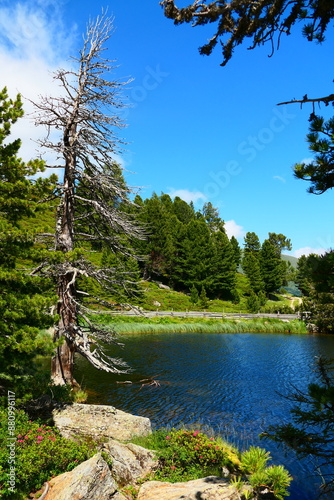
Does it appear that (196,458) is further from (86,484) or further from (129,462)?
Result: (86,484)

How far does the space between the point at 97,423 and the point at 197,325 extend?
2952 centimetres

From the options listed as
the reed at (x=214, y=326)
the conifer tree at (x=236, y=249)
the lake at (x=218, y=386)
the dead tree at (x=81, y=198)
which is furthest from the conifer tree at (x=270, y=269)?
the dead tree at (x=81, y=198)

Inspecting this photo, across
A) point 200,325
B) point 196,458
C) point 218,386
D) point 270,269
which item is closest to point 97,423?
point 196,458

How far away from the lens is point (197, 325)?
124 feet

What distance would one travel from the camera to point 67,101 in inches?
458

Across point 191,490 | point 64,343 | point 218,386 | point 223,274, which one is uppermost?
point 223,274

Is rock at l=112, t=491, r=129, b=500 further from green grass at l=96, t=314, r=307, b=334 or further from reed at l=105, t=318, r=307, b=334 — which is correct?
reed at l=105, t=318, r=307, b=334

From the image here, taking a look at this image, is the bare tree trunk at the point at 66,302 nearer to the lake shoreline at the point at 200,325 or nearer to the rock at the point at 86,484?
the rock at the point at 86,484

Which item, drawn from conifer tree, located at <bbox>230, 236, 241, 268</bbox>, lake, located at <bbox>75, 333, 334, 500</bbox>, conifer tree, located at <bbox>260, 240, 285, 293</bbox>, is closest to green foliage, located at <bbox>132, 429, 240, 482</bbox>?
lake, located at <bbox>75, 333, 334, 500</bbox>

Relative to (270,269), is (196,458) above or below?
below

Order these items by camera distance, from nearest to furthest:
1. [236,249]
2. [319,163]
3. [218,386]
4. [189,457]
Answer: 1. [319,163]
2. [189,457]
3. [218,386]
4. [236,249]

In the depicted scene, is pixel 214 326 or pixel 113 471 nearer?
pixel 113 471

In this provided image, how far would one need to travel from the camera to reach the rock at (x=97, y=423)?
331 inches

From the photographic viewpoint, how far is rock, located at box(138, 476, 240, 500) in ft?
17.8
